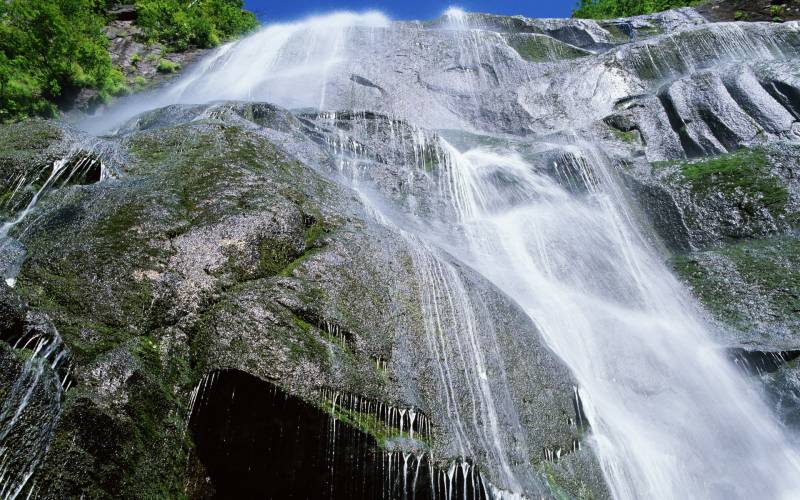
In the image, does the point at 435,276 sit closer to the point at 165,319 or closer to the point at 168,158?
the point at 165,319

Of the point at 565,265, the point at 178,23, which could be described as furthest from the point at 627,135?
the point at 178,23

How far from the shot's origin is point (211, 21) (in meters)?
25.6

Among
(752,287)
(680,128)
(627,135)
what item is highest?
(680,128)

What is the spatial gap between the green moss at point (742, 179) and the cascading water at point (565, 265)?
1.52m

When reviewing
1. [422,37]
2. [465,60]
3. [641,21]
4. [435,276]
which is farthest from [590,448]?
[641,21]

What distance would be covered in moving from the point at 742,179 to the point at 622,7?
2617 centimetres

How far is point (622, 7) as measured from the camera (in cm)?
3145

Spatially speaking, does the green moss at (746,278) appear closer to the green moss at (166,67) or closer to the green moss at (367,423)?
the green moss at (367,423)

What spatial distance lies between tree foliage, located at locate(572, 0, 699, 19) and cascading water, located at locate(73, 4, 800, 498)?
42.3 feet

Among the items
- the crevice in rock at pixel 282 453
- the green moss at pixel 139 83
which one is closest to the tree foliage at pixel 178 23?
the green moss at pixel 139 83

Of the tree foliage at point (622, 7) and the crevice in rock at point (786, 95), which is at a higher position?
the tree foliage at point (622, 7)

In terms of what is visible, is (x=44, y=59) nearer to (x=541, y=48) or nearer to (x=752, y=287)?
(x=541, y=48)

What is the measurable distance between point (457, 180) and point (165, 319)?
777 centimetres

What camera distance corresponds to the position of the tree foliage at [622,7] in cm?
2889
